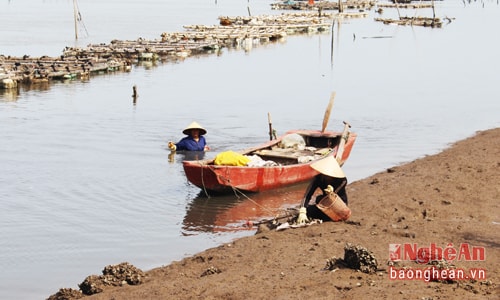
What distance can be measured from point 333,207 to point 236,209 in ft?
11.9

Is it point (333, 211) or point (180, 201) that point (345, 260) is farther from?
point (180, 201)

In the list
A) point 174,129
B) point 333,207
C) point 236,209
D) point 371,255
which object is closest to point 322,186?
point 333,207

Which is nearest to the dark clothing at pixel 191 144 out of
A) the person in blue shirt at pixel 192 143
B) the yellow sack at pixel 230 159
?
the person in blue shirt at pixel 192 143

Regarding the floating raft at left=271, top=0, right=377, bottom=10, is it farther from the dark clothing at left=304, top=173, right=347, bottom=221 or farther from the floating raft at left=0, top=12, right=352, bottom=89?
the dark clothing at left=304, top=173, right=347, bottom=221

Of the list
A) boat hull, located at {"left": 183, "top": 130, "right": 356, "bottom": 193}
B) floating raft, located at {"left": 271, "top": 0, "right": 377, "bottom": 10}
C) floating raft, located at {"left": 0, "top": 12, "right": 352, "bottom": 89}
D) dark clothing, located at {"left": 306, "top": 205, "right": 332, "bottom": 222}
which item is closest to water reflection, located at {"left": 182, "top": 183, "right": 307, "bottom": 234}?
boat hull, located at {"left": 183, "top": 130, "right": 356, "bottom": 193}

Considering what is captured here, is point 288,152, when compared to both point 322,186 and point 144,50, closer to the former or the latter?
point 322,186

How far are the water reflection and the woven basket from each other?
224cm

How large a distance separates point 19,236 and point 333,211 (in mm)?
5105

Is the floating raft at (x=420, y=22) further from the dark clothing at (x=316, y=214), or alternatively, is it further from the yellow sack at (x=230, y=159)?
the dark clothing at (x=316, y=214)

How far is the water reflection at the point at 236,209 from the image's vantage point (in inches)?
507

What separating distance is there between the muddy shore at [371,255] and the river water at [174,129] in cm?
125

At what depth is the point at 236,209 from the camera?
13.9m

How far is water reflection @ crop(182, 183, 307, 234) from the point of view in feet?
42.3

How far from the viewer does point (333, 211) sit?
1059cm
